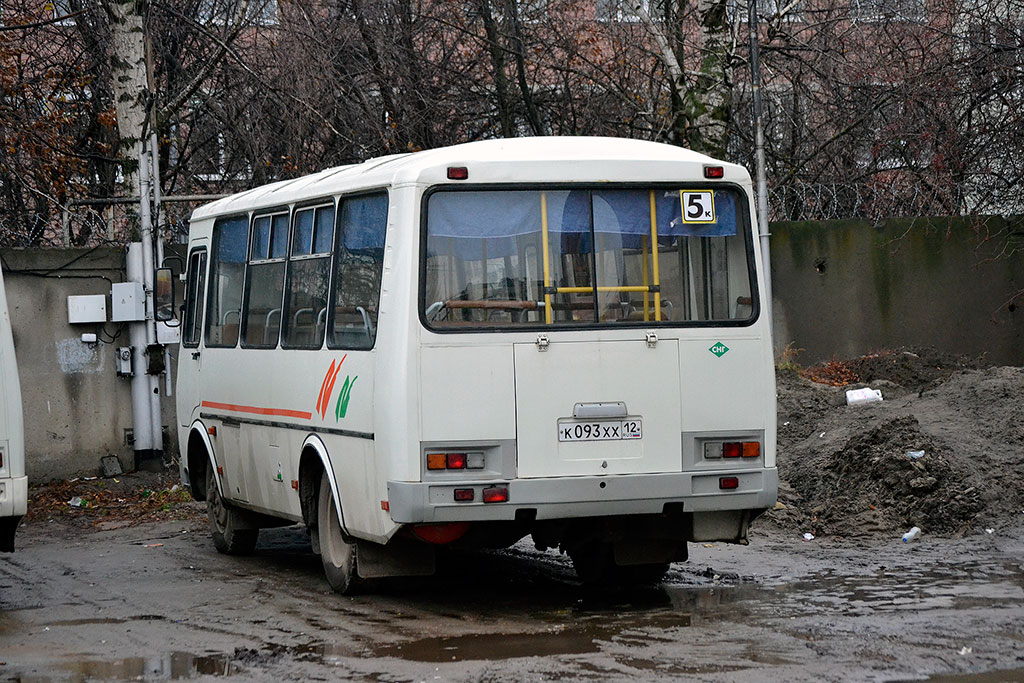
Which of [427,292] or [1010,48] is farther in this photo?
[1010,48]

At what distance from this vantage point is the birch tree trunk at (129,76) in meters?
17.6

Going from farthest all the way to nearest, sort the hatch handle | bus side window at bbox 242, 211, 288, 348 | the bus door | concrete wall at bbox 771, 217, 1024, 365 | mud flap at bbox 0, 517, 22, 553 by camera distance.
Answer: concrete wall at bbox 771, 217, 1024, 365 → the bus door → bus side window at bbox 242, 211, 288, 348 → mud flap at bbox 0, 517, 22, 553 → the hatch handle

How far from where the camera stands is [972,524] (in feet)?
38.6

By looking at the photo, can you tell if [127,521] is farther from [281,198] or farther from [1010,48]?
[1010,48]

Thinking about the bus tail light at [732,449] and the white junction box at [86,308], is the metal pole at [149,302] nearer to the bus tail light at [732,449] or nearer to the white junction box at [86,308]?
the white junction box at [86,308]

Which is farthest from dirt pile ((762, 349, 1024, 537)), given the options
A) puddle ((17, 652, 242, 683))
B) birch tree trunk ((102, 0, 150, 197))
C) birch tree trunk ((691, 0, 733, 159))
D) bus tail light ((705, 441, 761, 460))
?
birch tree trunk ((102, 0, 150, 197))

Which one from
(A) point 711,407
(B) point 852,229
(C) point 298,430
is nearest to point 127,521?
A: (C) point 298,430

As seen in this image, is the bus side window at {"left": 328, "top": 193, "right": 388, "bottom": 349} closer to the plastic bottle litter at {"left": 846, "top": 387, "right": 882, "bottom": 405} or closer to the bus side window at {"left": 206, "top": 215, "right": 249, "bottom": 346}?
the bus side window at {"left": 206, "top": 215, "right": 249, "bottom": 346}

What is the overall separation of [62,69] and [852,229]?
10667 mm

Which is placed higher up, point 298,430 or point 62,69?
point 62,69

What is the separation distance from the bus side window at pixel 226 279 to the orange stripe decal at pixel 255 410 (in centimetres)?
47

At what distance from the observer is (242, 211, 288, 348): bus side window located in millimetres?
10727

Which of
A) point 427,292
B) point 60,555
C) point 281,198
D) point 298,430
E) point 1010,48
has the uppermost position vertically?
point 1010,48

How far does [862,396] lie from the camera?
15352 millimetres
